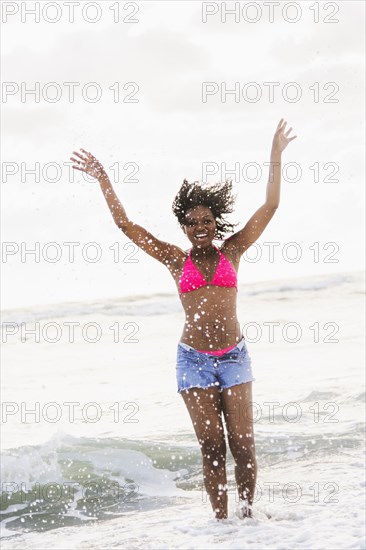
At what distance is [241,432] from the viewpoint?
457 cm

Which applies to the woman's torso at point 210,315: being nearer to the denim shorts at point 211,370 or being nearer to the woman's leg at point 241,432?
the denim shorts at point 211,370

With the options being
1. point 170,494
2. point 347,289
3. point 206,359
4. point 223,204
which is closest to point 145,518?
point 170,494

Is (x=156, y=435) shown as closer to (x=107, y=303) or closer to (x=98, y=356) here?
(x=98, y=356)

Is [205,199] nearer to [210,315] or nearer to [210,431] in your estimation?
[210,315]

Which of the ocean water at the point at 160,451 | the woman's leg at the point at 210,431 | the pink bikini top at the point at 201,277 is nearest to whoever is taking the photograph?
the woman's leg at the point at 210,431

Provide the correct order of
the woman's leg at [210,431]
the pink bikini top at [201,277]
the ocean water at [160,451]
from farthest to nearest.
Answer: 1. the ocean water at [160,451]
2. the pink bikini top at [201,277]
3. the woman's leg at [210,431]

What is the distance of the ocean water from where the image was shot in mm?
4812

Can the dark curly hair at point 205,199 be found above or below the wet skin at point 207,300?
above

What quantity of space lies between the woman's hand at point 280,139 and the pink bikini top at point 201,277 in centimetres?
79

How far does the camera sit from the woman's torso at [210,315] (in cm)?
457

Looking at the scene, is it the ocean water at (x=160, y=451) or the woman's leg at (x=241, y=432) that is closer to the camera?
the woman's leg at (x=241, y=432)

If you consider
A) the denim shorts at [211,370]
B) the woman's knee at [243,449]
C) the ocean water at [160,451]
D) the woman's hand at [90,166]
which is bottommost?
the ocean water at [160,451]

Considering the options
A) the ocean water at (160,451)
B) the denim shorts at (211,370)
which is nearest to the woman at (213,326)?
the denim shorts at (211,370)

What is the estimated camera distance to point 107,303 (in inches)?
1126
